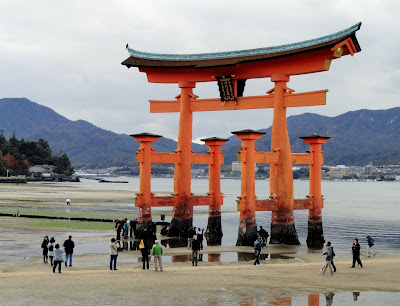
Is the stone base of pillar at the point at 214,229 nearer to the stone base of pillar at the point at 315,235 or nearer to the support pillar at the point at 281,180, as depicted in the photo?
the stone base of pillar at the point at 315,235

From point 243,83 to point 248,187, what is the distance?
336 inches

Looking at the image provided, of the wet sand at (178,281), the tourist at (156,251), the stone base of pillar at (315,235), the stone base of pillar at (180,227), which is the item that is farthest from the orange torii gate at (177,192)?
Result: the tourist at (156,251)

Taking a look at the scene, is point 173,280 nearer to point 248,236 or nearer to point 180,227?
point 248,236

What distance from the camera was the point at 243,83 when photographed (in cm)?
4012

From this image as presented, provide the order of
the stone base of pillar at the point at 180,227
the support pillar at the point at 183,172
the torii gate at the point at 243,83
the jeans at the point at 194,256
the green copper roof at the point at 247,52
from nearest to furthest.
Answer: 1. the jeans at the point at 194,256
2. the green copper roof at the point at 247,52
3. the torii gate at the point at 243,83
4. the stone base of pillar at the point at 180,227
5. the support pillar at the point at 183,172

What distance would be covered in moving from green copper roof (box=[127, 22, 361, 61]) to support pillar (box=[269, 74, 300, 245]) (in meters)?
1.93

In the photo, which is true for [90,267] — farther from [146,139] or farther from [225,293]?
[146,139]

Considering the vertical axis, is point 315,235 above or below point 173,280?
above

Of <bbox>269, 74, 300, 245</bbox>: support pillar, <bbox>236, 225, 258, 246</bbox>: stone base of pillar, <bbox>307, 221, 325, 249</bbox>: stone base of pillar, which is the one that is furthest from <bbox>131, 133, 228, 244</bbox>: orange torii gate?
<bbox>307, 221, 325, 249</bbox>: stone base of pillar

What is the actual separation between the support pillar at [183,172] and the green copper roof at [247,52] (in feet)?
6.57

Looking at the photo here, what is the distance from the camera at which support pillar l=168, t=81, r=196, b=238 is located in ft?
134

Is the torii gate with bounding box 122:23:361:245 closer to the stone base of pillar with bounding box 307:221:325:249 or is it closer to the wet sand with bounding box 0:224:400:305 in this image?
the stone base of pillar with bounding box 307:221:325:249

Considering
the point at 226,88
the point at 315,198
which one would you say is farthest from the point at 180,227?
the point at 226,88

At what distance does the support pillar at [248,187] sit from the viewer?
1384 inches
